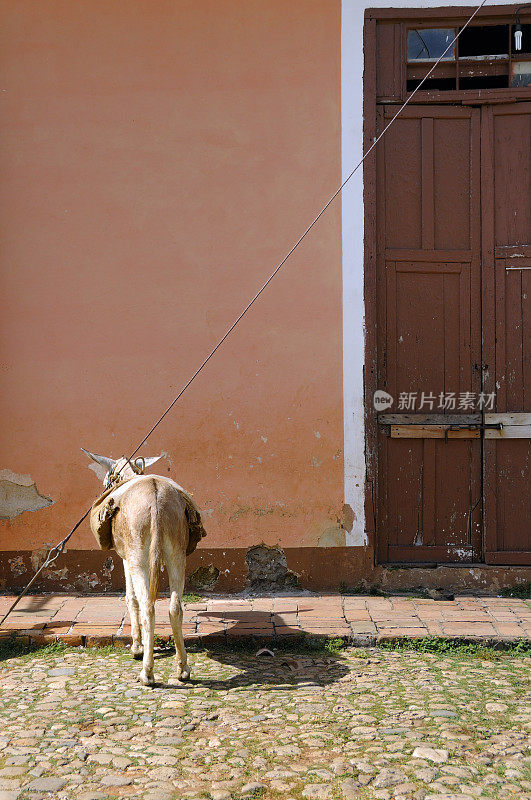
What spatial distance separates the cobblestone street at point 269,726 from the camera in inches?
131

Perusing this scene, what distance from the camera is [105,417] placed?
21.6 ft

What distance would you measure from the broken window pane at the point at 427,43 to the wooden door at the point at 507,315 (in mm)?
651

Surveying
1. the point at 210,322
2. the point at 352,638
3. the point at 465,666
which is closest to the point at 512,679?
the point at 465,666

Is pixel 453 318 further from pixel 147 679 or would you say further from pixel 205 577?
pixel 147 679

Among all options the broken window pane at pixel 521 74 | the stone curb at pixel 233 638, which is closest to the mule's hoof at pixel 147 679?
the stone curb at pixel 233 638

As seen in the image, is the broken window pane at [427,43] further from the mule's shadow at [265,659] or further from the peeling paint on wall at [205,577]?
the mule's shadow at [265,659]

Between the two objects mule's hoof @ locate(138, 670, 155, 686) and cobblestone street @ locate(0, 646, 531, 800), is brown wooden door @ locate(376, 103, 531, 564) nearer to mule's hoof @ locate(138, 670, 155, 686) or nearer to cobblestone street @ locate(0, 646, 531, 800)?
cobblestone street @ locate(0, 646, 531, 800)

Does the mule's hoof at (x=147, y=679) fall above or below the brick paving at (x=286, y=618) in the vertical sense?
above

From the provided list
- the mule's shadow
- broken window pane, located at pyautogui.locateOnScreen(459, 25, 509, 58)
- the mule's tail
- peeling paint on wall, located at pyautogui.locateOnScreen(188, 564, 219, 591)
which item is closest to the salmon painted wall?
peeling paint on wall, located at pyautogui.locateOnScreen(188, 564, 219, 591)

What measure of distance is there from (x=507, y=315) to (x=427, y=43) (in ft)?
7.74

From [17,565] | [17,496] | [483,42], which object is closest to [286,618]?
[17,565]

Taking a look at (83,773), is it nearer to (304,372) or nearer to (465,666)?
(465,666)

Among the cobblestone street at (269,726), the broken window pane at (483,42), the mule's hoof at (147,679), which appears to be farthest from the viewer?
the broken window pane at (483,42)

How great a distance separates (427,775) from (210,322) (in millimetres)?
4039
